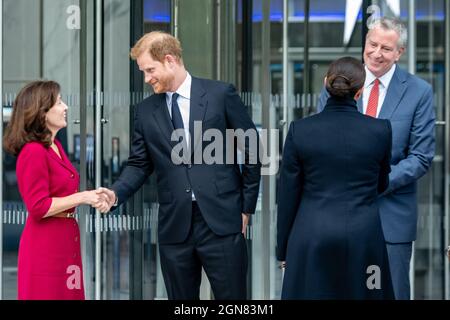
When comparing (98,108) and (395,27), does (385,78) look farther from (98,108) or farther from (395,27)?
(98,108)

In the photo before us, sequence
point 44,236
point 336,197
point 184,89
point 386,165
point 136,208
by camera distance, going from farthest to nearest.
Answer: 1. point 136,208
2. point 184,89
3. point 44,236
4. point 386,165
5. point 336,197

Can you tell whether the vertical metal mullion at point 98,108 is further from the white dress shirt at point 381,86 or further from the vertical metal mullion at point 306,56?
the white dress shirt at point 381,86

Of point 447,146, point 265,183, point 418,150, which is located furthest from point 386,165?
point 447,146

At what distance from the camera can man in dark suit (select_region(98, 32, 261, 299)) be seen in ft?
16.3

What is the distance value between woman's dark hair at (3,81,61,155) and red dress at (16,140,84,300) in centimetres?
4

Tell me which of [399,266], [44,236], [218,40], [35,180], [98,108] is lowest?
[399,266]

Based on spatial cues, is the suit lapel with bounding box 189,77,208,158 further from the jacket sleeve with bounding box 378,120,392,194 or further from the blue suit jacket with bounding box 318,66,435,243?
the jacket sleeve with bounding box 378,120,392,194

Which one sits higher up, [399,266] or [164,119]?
[164,119]

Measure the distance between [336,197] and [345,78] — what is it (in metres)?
0.50

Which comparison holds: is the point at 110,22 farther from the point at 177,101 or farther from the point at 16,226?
the point at 177,101

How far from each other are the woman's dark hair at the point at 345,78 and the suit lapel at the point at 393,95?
0.75 metres

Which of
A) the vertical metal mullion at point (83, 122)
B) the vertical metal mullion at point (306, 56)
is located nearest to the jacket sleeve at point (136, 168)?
the vertical metal mullion at point (83, 122)

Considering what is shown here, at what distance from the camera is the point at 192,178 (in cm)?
497

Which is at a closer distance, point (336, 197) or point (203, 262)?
point (336, 197)
